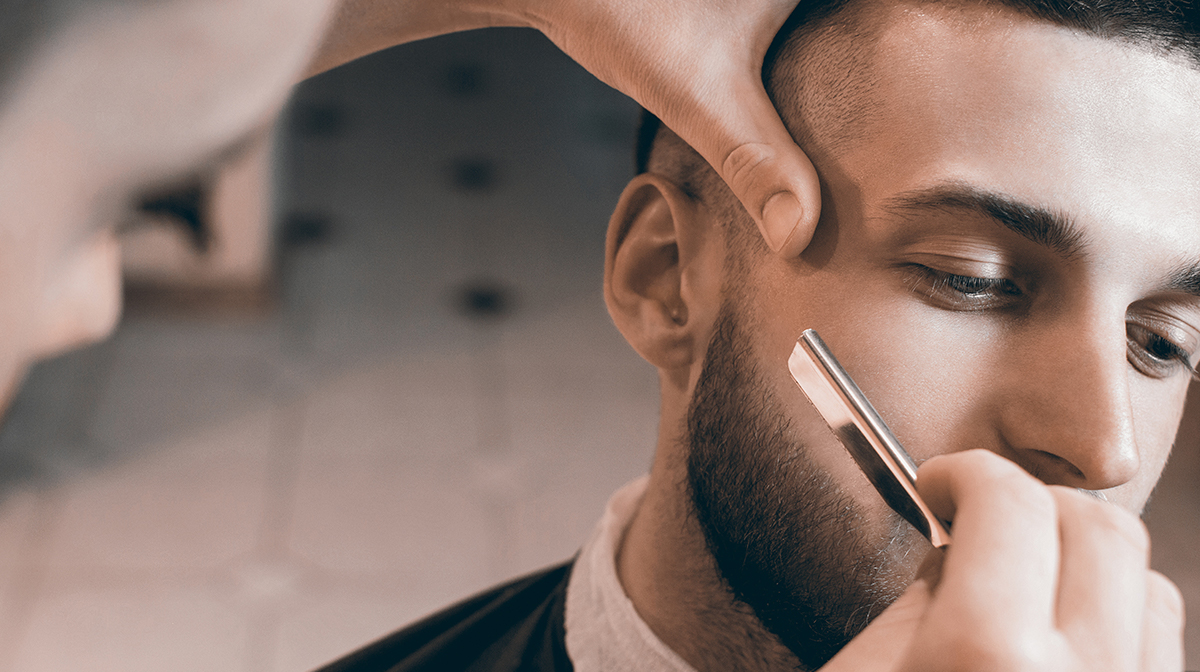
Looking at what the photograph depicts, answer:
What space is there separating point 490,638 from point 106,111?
1.35 m

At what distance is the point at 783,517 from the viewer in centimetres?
104

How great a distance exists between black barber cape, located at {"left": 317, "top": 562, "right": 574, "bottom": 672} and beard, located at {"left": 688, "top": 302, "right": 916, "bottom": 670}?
13.4 inches

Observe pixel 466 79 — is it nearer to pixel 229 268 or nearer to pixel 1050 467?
pixel 229 268

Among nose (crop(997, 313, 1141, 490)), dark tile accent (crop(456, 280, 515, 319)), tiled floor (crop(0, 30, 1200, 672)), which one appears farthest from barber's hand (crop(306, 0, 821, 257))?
dark tile accent (crop(456, 280, 515, 319))

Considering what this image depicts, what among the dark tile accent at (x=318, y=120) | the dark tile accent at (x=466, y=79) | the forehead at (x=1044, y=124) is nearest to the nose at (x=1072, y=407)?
the forehead at (x=1044, y=124)

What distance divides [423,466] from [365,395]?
38 cm

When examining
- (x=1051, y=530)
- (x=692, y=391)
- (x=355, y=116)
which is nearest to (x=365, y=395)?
(x=355, y=116)

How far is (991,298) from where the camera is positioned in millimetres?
947

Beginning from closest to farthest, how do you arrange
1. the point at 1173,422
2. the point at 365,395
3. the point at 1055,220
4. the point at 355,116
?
1. the point at 1055,220
2. the point at 1173,422
3. the point at 365,395
4. the point at 355,116

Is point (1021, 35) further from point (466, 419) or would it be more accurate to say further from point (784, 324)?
point (466, 419)

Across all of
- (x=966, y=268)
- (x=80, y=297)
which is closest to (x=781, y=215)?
(x=966, y=268)

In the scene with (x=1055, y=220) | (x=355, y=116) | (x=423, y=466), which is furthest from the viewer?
(x=355, y=116)

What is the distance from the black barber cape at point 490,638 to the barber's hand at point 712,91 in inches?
27.4

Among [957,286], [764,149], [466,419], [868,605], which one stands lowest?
[466,419]
